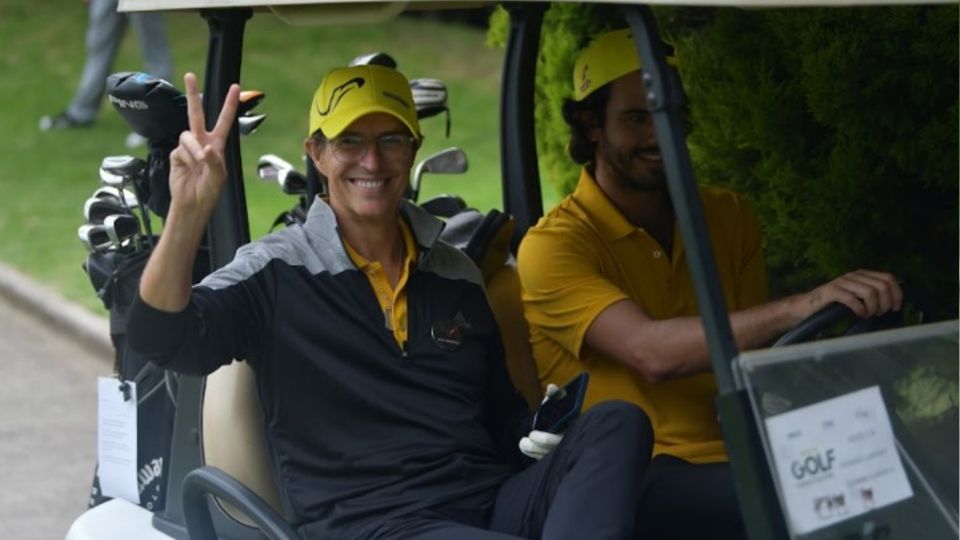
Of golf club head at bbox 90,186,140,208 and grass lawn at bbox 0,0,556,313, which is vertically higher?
golf club head at bbox 90,186,140,208

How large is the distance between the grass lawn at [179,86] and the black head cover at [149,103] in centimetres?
471

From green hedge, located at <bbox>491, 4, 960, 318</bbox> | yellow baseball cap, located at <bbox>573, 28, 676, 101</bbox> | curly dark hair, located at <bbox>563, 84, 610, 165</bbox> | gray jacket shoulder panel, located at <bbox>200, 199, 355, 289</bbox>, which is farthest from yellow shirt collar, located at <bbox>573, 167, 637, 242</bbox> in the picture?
green hedge, located at <bbox>491, 4, 960, 318</bbox>

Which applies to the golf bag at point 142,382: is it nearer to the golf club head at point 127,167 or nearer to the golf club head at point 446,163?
the golf club head at point 127,167

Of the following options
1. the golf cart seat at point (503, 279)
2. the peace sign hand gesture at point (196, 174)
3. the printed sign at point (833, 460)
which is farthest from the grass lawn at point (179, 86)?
the printed sign at point (833, 460)

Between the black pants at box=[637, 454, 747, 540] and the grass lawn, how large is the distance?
545 centimetres

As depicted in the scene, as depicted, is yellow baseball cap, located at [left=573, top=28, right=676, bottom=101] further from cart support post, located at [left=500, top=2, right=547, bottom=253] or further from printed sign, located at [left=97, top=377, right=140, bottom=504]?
printed sign, located at [left=97, top=377, right=140, bottom=504]

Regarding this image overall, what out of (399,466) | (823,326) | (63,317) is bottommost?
(63,317)

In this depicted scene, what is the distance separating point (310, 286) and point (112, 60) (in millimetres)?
8937

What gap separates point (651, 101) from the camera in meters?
2.78

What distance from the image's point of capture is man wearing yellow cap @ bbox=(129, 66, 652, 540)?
3271 millimetres

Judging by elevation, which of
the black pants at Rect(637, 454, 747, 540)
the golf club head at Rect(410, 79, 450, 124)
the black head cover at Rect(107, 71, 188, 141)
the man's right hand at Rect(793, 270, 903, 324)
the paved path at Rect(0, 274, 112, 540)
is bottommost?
the paved path at Rect(0, 274, 112, 540)

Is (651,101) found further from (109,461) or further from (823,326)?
(109,461)

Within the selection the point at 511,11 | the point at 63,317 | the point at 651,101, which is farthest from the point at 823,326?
the point at 63,317

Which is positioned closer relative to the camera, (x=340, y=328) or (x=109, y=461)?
(x=340, y=328)
